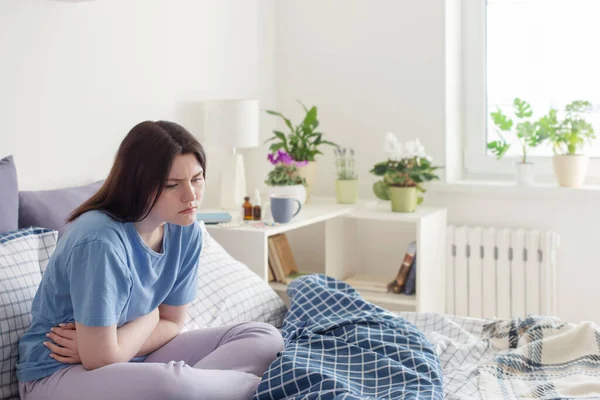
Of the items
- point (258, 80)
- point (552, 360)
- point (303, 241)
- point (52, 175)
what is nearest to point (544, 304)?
point (303, 241)

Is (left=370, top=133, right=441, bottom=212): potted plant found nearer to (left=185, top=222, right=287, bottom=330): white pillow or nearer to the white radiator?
the white radiator

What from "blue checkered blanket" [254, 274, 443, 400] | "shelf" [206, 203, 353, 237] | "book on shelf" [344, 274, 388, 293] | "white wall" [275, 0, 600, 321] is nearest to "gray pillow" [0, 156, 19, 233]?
"blue checkered blanket" [254, 274, 443, 400]

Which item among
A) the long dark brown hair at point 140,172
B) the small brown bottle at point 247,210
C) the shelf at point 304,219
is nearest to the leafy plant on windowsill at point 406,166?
the shelf at point 304,219

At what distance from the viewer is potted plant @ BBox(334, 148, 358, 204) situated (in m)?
3.17

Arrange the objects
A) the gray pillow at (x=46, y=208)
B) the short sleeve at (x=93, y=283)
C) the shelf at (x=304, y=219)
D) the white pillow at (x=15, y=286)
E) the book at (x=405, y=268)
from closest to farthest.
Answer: the short sleeve at (x=93, y=283), the white pillow at (x=15, y=286), the gray pillow at (x=46, y=208), the shelf at (x=304, y=219), the book at (x=405, y=268)

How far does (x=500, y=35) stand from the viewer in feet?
10.9

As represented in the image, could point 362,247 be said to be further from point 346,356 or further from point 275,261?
point 346,356

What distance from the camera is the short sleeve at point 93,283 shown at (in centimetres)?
147

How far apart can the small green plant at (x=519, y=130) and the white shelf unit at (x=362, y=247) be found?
38 cm

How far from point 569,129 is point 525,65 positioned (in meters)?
0.40

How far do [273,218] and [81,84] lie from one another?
0.80 metres

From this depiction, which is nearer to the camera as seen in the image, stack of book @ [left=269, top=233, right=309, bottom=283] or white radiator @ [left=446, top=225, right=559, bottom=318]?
stack of book @ [left=269, top=233, right=309, bottom=283]

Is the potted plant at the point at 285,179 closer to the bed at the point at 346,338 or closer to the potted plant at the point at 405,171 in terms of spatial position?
the potted plant at the point at 405,171

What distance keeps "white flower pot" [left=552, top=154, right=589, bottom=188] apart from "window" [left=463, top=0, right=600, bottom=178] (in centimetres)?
15
